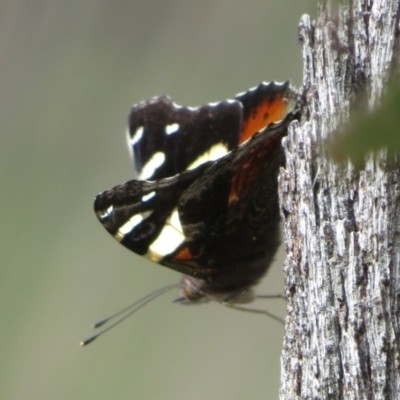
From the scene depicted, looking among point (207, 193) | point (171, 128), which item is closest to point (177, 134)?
point (171, 128)

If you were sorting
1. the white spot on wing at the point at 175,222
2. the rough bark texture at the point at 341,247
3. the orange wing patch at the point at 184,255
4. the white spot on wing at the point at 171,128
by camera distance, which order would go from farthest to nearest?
the white spot on wing at the point at 171,128, the orange wing patch at the point at 184,255, the white spot on wing at the point at 175,222, the rough bark texture at the point at 341,247

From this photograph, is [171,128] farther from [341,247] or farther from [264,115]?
[341,247]

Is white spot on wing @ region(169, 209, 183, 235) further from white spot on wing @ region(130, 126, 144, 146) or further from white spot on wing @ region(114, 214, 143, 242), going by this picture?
white spot on wing @ region(130, 126, 144, 146)

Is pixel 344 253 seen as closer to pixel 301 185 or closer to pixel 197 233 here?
pixel 301 185

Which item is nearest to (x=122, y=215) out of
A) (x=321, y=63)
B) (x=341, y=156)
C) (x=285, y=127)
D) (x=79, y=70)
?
(x=285, y=127)

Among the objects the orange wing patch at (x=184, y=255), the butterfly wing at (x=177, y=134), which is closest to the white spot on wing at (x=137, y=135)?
the butterfly wing at (x=177, y=134)

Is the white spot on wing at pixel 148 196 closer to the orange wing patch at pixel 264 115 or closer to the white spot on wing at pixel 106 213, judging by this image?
the white spot on wing at pixel 106 213

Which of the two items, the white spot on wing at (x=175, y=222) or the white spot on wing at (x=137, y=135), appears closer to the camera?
the white spot on wing at (x=175, y=222)
